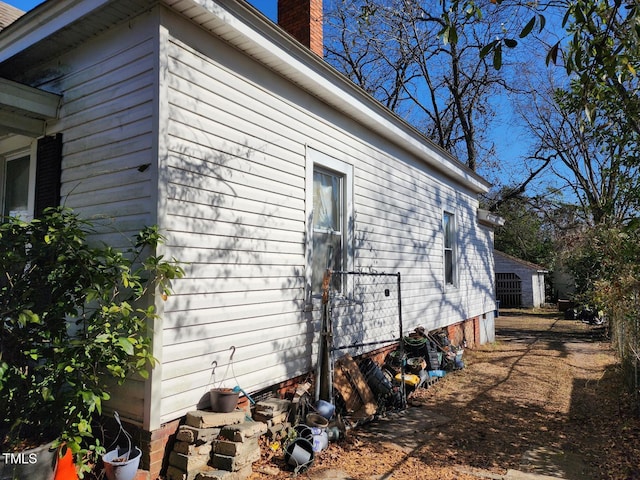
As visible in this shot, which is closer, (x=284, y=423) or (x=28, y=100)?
(x=28, y=100)

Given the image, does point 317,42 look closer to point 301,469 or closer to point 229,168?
point 229,168

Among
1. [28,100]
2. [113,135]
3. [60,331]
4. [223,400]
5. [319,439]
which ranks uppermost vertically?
[28,100]

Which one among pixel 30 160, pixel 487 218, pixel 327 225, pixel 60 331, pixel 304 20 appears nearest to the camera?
pixel 60 331

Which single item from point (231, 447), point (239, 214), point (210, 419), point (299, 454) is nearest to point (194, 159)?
point (239, 214)

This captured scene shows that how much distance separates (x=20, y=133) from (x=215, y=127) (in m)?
2.22

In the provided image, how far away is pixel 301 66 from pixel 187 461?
4.41 m

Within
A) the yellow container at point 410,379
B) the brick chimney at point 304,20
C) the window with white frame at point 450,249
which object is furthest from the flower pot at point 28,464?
the window with white frame at point 450,249

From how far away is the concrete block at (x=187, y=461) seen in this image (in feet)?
11.6

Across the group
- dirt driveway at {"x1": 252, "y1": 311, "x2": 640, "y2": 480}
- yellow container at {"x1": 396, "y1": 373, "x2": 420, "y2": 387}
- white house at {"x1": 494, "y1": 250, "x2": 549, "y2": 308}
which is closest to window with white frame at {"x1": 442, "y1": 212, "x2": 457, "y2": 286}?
dirt driveway at {"x1": 252, "y1": 311, "x2": 640, "y2": 480}

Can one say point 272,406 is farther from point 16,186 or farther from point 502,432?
point 16,186

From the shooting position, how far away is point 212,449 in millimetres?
3764

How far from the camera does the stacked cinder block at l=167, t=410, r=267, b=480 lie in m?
3.56

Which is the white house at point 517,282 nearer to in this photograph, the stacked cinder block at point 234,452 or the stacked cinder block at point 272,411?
the stacked cinder block at point 272,411

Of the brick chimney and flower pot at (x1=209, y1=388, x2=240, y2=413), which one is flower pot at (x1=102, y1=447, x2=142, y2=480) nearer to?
flower pot at (x1=209, y1=388, x2=240, y2=413)
